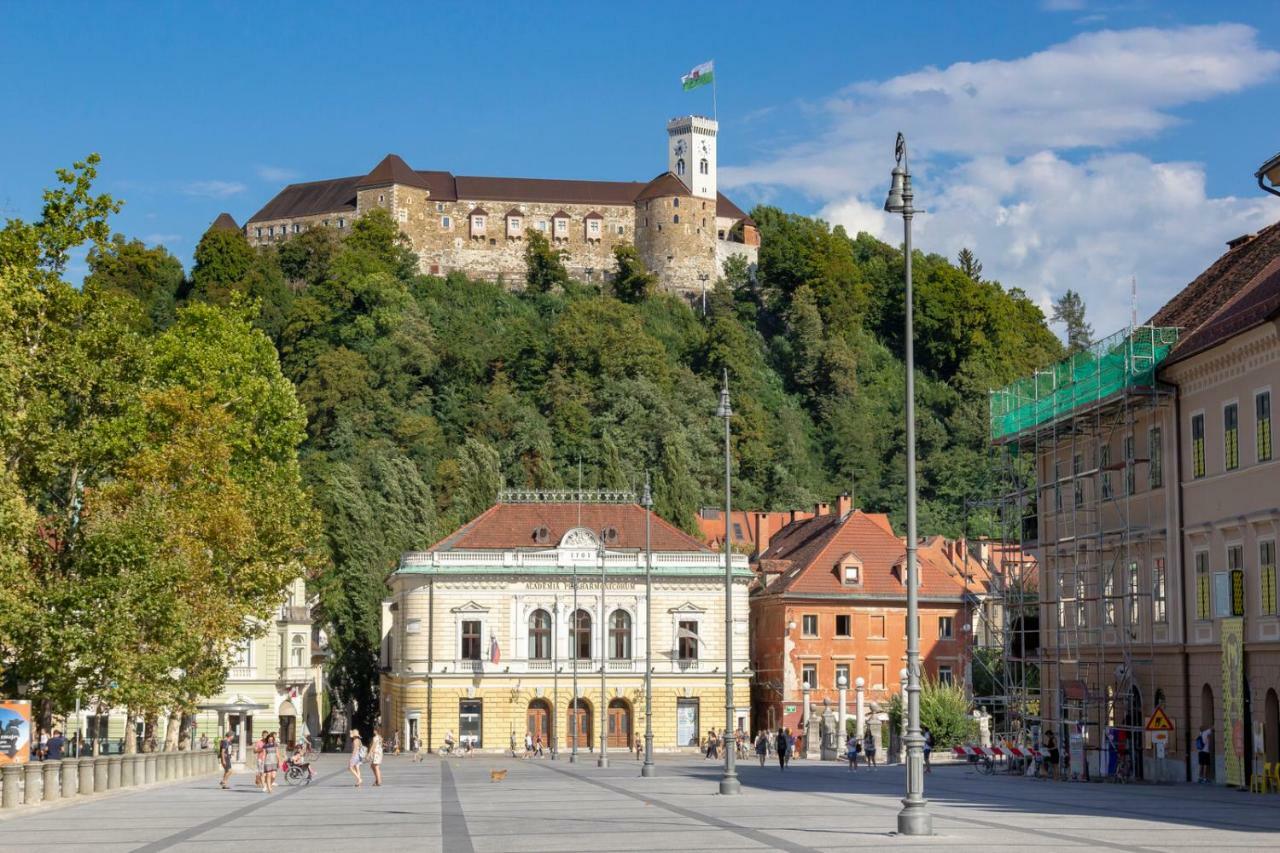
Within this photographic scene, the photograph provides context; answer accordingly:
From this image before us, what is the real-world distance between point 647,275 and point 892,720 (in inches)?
4099

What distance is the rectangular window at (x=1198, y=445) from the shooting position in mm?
45219

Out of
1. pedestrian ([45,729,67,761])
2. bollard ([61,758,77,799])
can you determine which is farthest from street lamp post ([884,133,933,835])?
pedestrian ([45,729,67,761])

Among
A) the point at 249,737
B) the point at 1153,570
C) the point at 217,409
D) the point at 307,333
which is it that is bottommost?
the point at 249,737

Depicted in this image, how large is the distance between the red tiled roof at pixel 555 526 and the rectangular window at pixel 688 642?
134 inches

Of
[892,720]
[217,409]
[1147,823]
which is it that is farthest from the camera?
[892,720]

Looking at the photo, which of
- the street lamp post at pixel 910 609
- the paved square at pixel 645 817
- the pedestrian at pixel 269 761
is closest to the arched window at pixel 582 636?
the paved square at pixel 645 817

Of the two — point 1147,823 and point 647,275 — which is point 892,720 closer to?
point 1147,823

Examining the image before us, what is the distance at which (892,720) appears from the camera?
74938 millimetres

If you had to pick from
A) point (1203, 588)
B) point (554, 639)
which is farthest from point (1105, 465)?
point (554, 639)

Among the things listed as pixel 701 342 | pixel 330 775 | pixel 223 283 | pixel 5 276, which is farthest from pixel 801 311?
pixel 5 276

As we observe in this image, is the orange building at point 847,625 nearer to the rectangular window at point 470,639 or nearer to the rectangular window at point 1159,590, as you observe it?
the rectangular window at point 470,639

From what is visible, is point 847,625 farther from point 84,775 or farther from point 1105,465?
point 84,775

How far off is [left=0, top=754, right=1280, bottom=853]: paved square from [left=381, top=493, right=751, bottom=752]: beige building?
3121 cm

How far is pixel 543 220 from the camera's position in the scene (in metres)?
185
